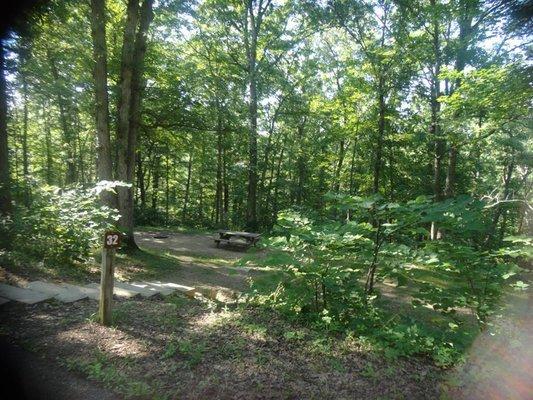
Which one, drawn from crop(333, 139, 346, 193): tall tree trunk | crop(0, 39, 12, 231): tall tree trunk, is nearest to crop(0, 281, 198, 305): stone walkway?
crop(0, 39, 12, 231): tall tree trunk

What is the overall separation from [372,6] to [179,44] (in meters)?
9.53

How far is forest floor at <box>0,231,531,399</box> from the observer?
2816 millimetres

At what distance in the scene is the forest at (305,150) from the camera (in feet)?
12.5

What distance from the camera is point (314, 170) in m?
26.2

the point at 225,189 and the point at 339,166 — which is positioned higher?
the point at 339,166

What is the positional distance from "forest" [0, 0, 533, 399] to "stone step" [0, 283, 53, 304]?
1.96 feet

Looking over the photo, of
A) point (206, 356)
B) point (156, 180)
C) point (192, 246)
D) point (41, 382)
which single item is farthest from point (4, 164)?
point (156, 180)

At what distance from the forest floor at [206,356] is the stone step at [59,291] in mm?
178

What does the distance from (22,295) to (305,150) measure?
21.3 metres

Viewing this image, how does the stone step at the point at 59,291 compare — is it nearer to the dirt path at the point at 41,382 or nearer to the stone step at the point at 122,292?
the stone step at the point at 122,292

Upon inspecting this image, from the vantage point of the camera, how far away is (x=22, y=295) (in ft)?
14.4

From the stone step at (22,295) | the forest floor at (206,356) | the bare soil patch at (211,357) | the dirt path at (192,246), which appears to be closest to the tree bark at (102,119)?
the dirt path at (192,246)

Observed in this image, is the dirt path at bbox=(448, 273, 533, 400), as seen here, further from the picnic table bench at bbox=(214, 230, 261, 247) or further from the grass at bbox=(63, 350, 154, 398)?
the picnic table bench at bbox=(214, 230, 261, 247)

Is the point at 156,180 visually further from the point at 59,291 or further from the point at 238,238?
the point at 59,291
